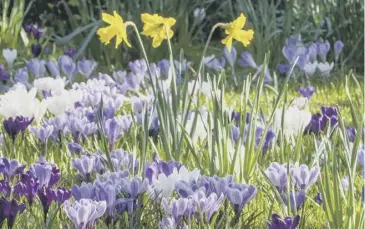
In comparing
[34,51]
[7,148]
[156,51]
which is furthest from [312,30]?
[7,148]

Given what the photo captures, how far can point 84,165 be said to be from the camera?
252 cm

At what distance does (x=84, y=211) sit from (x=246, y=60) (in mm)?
3924

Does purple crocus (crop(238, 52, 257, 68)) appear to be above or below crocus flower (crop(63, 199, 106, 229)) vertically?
below

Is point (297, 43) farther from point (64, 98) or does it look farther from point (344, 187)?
point (344, 187)

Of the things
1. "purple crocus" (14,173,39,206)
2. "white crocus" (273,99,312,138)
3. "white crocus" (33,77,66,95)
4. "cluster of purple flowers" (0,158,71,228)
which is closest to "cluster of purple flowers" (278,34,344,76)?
"white crocus" (33,77,66,95)

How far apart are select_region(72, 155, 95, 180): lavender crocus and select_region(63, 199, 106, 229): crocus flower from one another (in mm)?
523

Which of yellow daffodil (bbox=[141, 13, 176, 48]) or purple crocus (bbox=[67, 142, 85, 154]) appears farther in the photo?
purple crocus (bbox=[67, 142, 85, 154])

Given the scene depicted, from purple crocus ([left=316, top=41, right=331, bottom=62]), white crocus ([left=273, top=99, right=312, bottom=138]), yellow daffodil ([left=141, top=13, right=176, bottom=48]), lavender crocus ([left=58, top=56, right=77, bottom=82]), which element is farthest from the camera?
purple crocus ([left=316, top=41, right=331, bottom=62])

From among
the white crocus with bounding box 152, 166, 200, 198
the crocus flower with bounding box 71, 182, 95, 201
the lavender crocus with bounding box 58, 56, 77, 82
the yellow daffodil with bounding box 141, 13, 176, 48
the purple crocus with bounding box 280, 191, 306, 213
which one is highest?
the yellow daffodil with bounding box 141, 13, 176, 48

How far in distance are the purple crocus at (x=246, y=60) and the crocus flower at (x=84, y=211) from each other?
380 cm

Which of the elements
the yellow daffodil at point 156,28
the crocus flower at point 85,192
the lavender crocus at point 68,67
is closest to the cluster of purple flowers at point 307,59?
the lavender crocus at point 68,67

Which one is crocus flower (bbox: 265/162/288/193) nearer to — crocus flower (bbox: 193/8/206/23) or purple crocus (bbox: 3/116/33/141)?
purple crocus (bbox: 3/116/33/141)

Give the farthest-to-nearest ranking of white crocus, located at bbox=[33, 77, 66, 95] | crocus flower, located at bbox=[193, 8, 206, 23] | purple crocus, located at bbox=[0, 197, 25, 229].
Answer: crocus flower, located at bbox=[193, 8, 206, 23], white crocus, located at bbox=[33, 77, 66, 95], purple crocus, located at bbox=[0, 197, 25, 229]

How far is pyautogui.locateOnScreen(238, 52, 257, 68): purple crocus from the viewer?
223 inches
